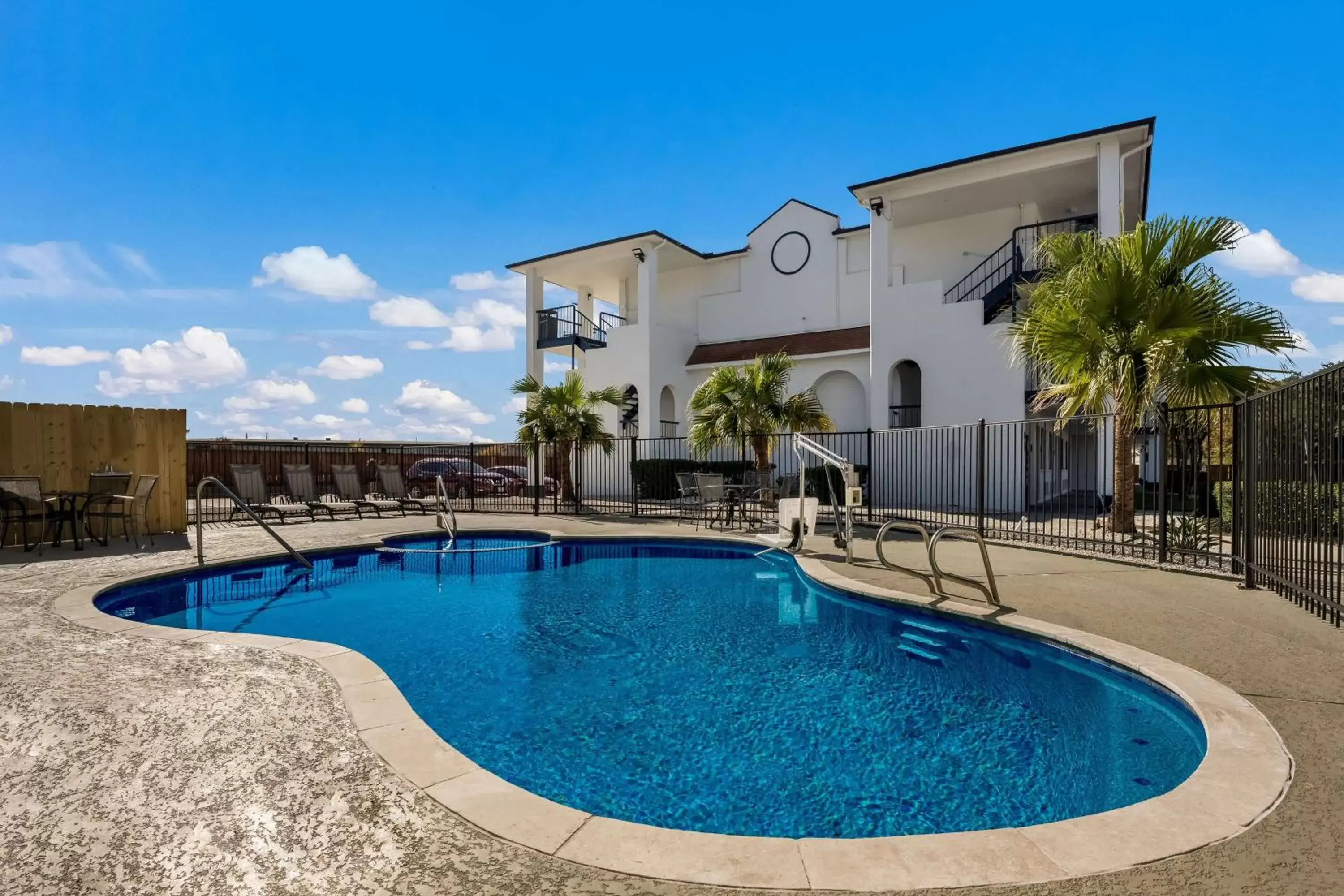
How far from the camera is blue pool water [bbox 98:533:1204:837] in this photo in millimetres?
3227

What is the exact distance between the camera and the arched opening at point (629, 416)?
22.1 m

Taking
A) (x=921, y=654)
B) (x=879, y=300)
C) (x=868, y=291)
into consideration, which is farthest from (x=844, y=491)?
(x=868, y=291)

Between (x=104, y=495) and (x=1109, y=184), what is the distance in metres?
19.6

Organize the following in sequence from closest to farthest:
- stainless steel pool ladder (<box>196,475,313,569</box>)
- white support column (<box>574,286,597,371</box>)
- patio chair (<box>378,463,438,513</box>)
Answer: stainless steel pool ladder (<box>196,475,313,569</box>)
patio chair (<box>378,463,438,513</box>)
white support column (<box>574,286,597,371</box>)

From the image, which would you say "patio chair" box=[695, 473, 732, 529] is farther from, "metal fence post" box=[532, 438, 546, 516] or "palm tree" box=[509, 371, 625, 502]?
"metal fence post" box=[532, 438, 546, 516]

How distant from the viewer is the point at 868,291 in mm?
21125

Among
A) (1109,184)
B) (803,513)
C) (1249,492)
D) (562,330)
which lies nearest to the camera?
(1249,492)

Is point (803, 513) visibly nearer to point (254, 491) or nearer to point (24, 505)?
point (24, 505)

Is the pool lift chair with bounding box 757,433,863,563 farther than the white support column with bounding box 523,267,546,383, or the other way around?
the white support column with bounding box 523,267,546,383

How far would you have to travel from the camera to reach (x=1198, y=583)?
22.8 ft

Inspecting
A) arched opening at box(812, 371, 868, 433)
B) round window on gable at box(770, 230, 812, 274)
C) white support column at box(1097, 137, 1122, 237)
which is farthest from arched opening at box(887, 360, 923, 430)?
round window on gable at box(770, 230, 812, 274)

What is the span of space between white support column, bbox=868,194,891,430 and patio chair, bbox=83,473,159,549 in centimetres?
1542

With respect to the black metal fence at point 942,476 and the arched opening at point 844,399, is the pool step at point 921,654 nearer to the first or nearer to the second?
the black metal fence at point 942,476

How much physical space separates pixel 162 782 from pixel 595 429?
44.9 feet
